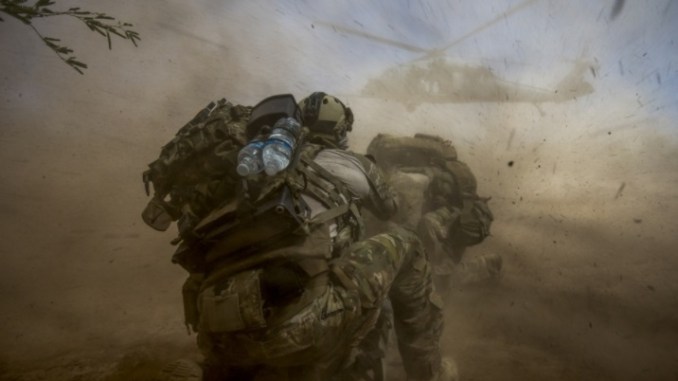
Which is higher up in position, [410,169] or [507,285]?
[410,169]

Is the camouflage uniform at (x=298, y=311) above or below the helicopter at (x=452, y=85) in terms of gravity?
below

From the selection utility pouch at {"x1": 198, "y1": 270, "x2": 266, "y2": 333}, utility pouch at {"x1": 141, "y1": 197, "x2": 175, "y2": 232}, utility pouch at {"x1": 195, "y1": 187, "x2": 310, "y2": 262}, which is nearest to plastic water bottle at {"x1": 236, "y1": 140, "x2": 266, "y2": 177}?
utility pouch at {"x1": 195, "y1": 187, "x2": 310, "y2": 262}

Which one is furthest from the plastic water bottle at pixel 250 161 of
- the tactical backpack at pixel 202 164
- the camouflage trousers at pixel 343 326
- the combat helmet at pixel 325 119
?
the combat helmet at pixel 325 119

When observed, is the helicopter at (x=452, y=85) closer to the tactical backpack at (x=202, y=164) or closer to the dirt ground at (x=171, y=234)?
the dirt ground at (x=171, y=234)

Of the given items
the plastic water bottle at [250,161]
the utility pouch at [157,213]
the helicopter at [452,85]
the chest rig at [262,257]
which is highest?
the helicopter at [452,85]

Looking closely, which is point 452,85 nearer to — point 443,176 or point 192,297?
point 443,176

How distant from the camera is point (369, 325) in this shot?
2139 mm

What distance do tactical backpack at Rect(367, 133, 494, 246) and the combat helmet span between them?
2089 mm

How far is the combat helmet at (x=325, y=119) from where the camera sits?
9.38ft

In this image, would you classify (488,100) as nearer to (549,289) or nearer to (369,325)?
(549,289)

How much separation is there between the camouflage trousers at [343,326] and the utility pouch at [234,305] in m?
0.08

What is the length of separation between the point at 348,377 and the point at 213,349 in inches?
44.8

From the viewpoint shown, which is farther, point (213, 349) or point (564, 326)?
point (564, 326)

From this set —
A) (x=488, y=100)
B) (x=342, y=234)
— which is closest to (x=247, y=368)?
(x=342, y=234)
